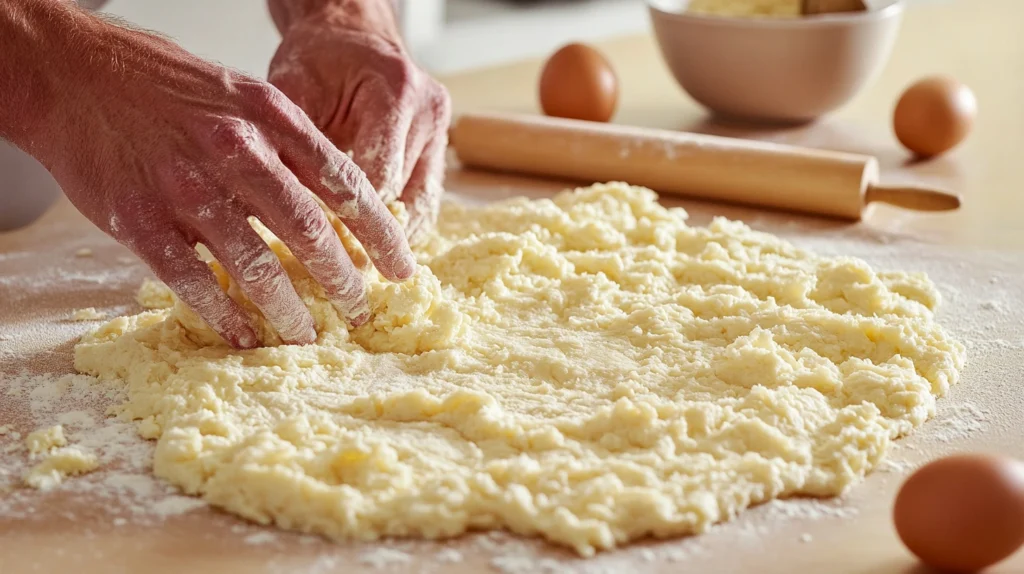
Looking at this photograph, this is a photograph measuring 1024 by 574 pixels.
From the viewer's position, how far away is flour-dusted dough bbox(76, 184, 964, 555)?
4.49 ft

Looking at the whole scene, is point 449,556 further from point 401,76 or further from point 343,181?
point 401,76

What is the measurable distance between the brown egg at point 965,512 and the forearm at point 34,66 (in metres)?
1.32

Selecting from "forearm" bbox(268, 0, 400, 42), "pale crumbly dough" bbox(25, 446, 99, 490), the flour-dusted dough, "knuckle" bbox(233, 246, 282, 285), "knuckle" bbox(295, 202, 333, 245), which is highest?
"forearm" bbox(268, 0, 400, 42)

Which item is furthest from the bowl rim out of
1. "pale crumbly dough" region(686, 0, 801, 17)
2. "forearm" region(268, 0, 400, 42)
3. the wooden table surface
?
"forearm" region(268, 0, 400, 42)

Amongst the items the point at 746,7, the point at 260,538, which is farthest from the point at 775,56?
the point at 260,538

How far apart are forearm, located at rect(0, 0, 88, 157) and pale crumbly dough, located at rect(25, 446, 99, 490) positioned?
488mm

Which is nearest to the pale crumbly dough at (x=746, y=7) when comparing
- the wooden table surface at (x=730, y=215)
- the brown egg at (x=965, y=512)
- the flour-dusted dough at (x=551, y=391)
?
the wooden table surface at (x=730, y=215)

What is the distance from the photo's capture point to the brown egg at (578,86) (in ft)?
9.82

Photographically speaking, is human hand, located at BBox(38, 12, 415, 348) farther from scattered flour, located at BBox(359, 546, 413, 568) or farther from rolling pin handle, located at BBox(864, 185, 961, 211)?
rolling pin handle, located at BBox(864, 185, 961, 211)

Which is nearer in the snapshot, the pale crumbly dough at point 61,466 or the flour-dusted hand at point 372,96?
the pale crumbly dough at point 61,466

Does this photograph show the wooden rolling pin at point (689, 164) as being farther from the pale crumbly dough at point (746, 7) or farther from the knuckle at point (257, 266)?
the knuckle at point (257, 266)

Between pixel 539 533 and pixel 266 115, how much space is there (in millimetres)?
736

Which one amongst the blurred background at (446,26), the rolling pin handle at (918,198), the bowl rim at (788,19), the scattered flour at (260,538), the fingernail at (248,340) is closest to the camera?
the scattered flour at (260,538)

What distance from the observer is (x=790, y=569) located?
1320 mm
